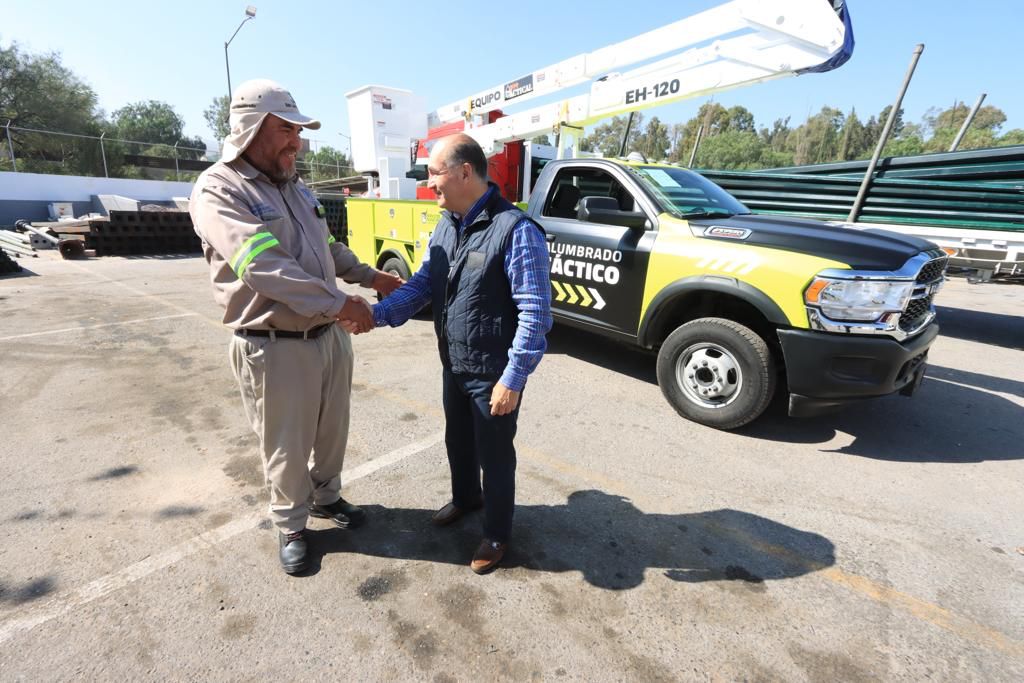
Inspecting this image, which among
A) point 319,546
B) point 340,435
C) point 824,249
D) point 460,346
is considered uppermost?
point 824,249

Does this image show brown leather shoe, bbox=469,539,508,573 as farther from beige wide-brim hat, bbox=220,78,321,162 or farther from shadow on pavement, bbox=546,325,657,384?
shadow on pavement, bbox=546,325,657,384

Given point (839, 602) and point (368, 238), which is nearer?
point (839, 602)

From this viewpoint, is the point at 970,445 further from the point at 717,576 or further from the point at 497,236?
the point at 497,236

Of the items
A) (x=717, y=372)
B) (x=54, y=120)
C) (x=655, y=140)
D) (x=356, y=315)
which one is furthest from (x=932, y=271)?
(x=655, y=140)

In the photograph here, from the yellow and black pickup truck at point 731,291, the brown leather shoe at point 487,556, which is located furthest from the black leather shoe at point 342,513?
the yellow and black pickup truck at point 731,291

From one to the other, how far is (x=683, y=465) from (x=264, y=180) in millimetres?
2829

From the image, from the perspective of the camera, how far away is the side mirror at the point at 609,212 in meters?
3.90

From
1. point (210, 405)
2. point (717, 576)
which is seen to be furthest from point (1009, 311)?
point (210, 405)

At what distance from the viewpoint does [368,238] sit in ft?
23.6

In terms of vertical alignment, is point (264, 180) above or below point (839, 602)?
above

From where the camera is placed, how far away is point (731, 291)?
136 inches

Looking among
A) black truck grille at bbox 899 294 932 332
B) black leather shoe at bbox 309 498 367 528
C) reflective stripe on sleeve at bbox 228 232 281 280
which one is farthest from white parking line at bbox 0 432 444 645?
black truck grille at bbox 899 294 932 332

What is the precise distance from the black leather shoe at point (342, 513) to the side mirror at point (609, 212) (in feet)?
8.88

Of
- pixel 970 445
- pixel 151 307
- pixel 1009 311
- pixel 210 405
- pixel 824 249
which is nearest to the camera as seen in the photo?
pixel 824 249
